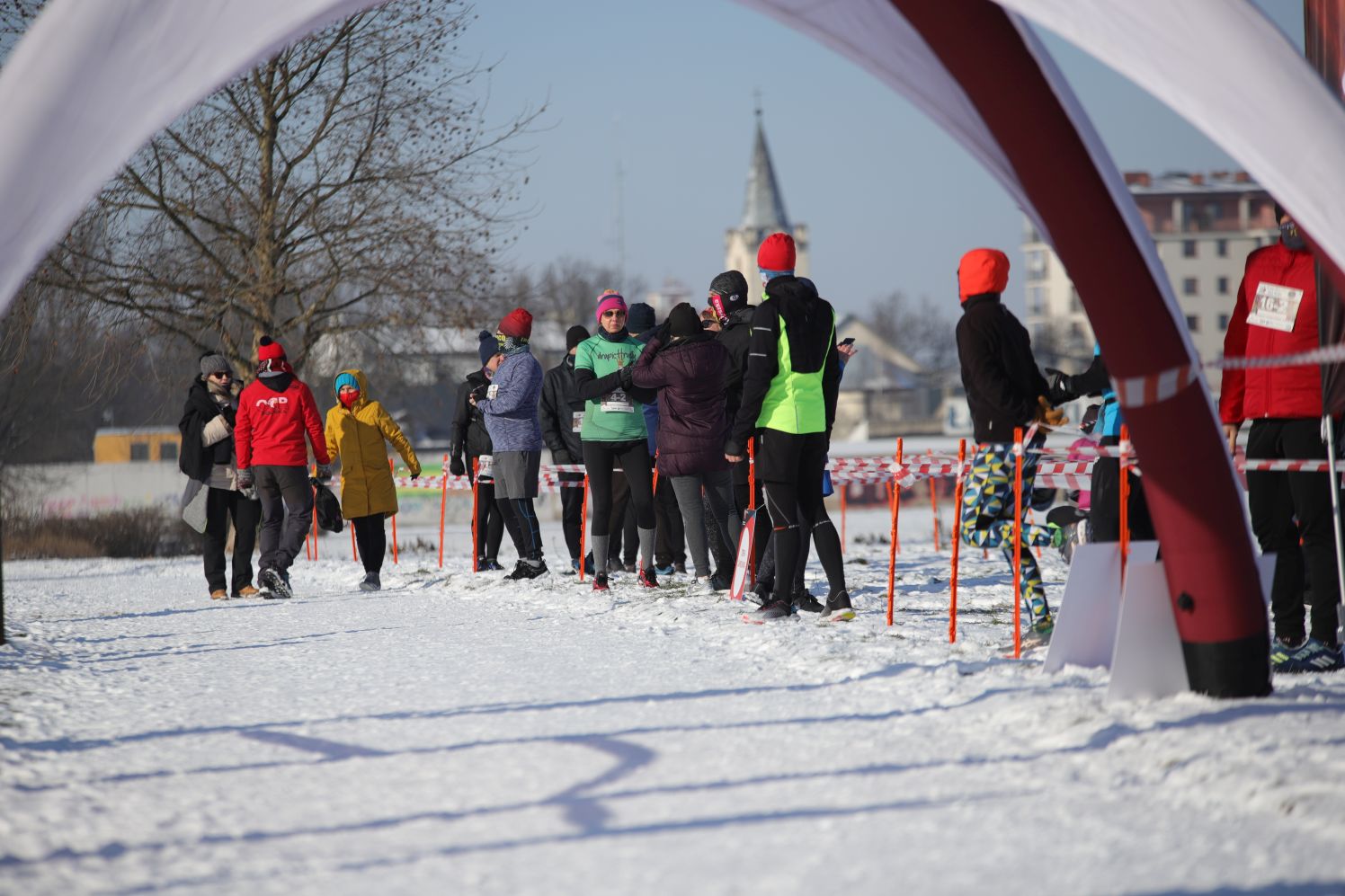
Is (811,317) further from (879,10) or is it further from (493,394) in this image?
(493,394)

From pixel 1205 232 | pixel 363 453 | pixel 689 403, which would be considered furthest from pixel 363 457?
pixel 1205 232

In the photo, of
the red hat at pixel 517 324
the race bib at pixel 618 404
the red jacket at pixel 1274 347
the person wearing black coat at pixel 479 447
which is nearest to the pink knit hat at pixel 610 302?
the race bib at pixel 618 404

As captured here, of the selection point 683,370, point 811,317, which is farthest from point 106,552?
point 811,317

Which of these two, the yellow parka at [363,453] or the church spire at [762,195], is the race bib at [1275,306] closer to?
the yellow parka at [363,453]

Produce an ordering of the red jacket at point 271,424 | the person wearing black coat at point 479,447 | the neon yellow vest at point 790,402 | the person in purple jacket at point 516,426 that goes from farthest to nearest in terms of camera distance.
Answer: the person wearing black coat at point 479,447 < the person in purple jacket at point 516,426 < the red jacket at point 271,424 < the neon yellow vest at point 790,402

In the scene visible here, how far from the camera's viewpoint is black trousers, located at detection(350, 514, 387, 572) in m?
12.4

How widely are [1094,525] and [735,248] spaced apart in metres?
140

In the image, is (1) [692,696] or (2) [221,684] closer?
(1) [692,696]

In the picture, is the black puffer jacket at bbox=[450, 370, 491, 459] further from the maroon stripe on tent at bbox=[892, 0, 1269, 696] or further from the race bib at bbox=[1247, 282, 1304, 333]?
the maroon stripe on tent at bbox=[892, 0, 1269, 696]

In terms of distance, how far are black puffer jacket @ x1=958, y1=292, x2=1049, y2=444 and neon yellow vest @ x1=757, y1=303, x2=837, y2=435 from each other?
131 centimetres

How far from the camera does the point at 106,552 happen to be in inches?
909

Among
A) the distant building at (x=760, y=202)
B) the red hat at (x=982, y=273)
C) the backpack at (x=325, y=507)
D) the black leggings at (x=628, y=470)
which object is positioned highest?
the distant building at (x=760, y=202)

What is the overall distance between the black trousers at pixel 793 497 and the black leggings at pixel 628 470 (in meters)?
2.19

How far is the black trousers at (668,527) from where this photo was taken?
480 inches
